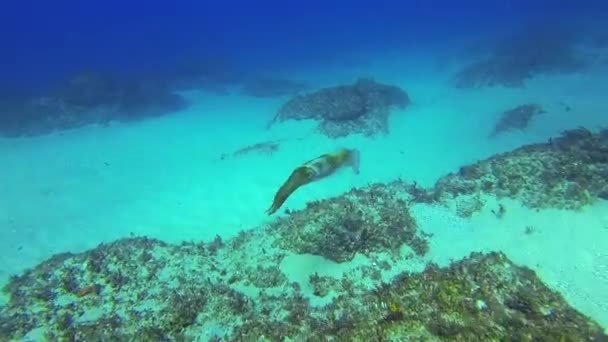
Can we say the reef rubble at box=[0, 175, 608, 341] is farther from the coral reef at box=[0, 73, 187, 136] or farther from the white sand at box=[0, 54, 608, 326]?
the coral reef at box=[0, 73, 187, 136]

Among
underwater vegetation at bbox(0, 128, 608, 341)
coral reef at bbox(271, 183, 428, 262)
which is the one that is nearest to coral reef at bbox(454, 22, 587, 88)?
underwater vegetation at bbox(0, 128, 608, 341)

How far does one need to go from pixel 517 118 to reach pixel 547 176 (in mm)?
7395

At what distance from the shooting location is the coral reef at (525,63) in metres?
20.7

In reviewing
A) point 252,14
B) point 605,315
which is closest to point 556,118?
point 605,315

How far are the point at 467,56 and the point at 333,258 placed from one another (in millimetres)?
26792

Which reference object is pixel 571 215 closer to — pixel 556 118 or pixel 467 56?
pixel 556 118

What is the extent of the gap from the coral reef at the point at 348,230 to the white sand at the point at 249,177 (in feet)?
1.88

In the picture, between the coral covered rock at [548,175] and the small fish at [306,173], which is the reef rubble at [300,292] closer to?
the small fish at [306,173]

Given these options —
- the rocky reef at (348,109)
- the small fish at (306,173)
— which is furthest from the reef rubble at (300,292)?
the rocky reef at (348,109)

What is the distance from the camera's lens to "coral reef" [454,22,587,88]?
2066 cm

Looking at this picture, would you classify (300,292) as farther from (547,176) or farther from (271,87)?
(271,87)

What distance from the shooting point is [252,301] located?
21.6 feet

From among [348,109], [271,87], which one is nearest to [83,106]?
[271,87]

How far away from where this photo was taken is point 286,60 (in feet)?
131
